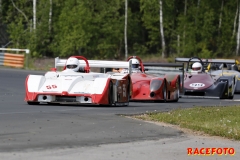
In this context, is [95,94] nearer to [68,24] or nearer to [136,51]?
[68,24]

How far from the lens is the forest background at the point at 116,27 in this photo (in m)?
52.6

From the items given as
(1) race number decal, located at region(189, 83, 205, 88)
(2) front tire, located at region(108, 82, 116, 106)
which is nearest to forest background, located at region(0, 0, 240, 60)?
(1) race number decal, located at region(189, 83, 205, 88)

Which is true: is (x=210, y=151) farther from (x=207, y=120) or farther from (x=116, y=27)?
(x=116, y=27)

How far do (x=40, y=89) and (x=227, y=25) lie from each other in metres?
40.0

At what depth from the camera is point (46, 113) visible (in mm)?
15031

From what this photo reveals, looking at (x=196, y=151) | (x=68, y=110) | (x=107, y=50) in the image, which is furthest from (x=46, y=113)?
(x=107, y=50)

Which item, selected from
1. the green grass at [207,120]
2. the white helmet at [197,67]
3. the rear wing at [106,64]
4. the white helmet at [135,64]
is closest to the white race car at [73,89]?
the green grass at [207,120]

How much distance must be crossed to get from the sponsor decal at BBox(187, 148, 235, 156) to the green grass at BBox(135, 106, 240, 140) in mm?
1512

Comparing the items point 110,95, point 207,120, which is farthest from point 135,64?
point 207,120

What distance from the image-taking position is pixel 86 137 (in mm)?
11406

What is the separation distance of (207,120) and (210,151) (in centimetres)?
441

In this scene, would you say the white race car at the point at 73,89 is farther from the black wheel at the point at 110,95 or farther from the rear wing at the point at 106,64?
the rear wing at the point at 106,64

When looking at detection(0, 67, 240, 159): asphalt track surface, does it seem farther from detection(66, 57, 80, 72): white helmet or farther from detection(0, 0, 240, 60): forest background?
→ detection(0, 0, 240, 60): forest background

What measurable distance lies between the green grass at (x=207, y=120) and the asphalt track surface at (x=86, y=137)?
61 cm
